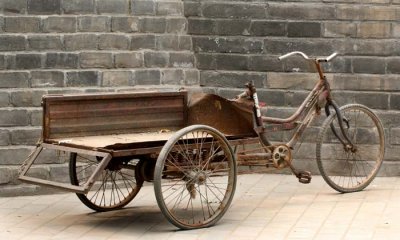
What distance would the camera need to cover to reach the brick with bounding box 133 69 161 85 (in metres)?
10.2

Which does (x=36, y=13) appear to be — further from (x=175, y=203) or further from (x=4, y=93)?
(x=175, y=203)

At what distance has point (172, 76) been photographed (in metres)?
10.5

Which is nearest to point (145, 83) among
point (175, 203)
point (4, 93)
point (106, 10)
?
point (106, 10)

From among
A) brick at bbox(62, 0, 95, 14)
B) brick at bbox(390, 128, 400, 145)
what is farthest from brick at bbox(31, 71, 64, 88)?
brick at bbox(390, 128, 400, 145)

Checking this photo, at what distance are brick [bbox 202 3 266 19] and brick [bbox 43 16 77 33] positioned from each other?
5.31ft

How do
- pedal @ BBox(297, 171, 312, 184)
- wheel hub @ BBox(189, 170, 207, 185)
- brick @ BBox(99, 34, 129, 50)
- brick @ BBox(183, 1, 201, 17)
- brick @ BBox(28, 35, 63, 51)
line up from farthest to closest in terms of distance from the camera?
brick @ BBox(183, 1, 201, 17) → brick @ BBox(99, 34, 129, 50) → brick @ BBox(28, 35, 63, 51) → pedal @ BBox(297, 171, 312, 184) → wheel hub @ BBox(189, 170, 207, 185)

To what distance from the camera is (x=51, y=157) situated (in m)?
9.82

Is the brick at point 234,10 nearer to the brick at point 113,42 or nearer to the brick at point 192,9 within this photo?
the brick at point 192,9

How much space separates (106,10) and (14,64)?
1.14m

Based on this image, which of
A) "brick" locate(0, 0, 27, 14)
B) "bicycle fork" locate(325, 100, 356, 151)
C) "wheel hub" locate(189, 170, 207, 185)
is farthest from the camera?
"brick" locate(0, 0, 27, 14)

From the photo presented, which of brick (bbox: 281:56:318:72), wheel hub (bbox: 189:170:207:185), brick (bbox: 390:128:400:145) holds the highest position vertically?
brick (bbox: 281:56:318:72)

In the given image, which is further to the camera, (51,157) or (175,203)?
(51,157)

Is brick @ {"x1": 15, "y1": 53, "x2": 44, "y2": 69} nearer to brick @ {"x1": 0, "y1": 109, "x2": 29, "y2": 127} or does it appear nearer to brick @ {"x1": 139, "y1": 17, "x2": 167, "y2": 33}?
brick @ {"x1": 0, "y1": 109, "x2": 29, "y2": 127}

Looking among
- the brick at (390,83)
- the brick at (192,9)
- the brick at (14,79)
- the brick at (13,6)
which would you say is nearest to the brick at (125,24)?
the brick at (192,9)
